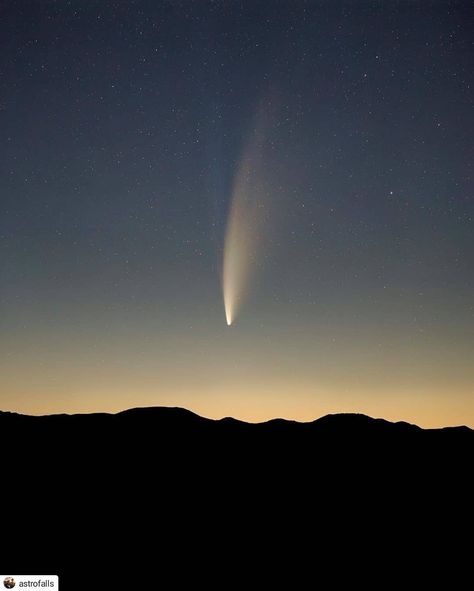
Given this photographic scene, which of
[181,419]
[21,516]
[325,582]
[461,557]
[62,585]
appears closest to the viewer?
[62,585]

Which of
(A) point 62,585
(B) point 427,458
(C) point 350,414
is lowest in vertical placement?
(A) point 62,585

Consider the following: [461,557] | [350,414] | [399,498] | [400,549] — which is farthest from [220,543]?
[350,414]

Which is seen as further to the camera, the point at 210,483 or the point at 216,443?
the point at 216,443

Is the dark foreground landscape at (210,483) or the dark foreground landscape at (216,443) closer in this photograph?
the dark foreground landscape at (210,483)

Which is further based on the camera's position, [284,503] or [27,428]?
[27,428]

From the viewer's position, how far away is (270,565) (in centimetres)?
2625

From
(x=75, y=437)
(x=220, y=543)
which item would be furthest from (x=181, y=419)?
(x=220, y=543)

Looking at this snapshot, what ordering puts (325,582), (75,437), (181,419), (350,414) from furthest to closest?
(350,414), (181,419), (75,437), (325,582)

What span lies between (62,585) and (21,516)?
872 cm

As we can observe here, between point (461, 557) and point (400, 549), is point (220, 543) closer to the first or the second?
point (400, 549)

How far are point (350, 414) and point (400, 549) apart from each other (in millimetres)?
28533

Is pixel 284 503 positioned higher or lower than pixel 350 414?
lower

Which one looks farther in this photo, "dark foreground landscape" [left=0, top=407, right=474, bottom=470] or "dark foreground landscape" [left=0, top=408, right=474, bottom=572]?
"dark foreground landscape" [left=0, top=407, right=474, bottom=470]

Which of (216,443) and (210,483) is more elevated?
(216,443)
